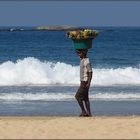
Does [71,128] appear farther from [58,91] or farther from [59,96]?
[58,91]

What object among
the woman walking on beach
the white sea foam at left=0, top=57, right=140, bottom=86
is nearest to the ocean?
the white sea foam at left=0, top=57, right=140, bottom=86

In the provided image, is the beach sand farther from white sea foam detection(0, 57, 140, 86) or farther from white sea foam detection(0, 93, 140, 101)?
white sea foam detection(0, 57, 140, 86)

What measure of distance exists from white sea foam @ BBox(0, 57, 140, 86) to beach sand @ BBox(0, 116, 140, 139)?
11930mm

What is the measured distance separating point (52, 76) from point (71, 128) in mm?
14827

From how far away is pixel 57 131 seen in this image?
1097 cm

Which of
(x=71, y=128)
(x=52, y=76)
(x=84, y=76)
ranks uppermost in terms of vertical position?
(x=84, y=76)

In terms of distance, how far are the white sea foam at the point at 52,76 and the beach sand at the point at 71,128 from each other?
11.9 meters

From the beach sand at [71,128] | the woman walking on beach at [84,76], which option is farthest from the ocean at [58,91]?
the beach sand at [71,128]

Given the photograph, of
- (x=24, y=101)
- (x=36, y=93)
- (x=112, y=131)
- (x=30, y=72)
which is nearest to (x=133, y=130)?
(x=112, y=131)

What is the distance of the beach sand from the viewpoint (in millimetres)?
10609

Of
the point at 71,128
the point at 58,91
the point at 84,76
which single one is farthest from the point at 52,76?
the point at 71,128

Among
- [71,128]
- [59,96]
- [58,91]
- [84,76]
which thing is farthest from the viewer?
[58,91]

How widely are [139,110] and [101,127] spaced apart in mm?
4958

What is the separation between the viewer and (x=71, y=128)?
1123 centimetres
